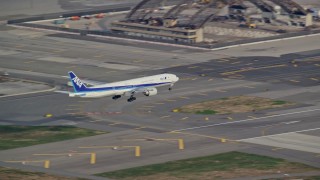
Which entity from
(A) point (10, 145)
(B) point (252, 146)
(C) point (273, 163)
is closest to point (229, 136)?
(B) point (252, 146)

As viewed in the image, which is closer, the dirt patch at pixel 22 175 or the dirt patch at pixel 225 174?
the dirt patch at pixel 22 175

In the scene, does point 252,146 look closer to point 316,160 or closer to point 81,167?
point 316,160

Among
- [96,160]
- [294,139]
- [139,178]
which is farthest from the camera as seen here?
[294,139]

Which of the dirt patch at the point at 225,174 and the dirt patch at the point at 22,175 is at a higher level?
the dirt patch at the point at 22,175

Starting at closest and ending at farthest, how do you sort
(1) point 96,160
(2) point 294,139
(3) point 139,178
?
(3) point 139,178 < (1) point 96,160 < (2) point 294,139

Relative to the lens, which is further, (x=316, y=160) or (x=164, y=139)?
(x=164, y=139)

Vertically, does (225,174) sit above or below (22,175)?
below

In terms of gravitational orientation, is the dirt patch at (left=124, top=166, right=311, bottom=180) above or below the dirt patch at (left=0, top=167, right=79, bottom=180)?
below

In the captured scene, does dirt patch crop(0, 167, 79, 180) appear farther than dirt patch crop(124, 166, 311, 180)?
No

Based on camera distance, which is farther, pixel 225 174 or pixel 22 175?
pixel 225 174
